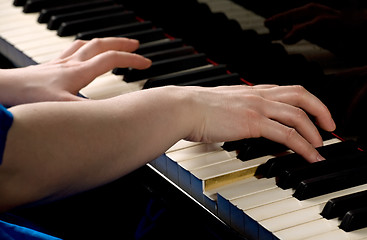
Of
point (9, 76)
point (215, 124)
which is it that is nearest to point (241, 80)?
point (215, 124)

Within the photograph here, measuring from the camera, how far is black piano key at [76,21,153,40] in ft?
6.92

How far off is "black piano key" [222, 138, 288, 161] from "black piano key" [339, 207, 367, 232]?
0.97 ft

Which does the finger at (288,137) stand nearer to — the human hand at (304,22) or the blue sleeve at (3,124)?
the human hand at (304,22)

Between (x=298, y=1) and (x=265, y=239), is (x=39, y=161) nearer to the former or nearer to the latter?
(x=265, y=239)

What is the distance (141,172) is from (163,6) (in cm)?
61

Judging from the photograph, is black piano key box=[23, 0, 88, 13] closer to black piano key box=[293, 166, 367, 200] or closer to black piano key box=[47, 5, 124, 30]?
black piano key box=[47, 5, 124, 30]

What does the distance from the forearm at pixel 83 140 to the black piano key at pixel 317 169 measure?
0.71ft

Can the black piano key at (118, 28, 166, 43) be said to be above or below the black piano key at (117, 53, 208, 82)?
above

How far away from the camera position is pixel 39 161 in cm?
115

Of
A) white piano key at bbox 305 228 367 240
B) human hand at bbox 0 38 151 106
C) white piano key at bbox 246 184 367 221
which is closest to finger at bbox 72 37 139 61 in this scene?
human hand at bbox 0 38 151 106

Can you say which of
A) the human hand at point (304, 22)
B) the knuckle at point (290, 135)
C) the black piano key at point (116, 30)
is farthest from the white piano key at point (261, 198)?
the black piano key at point (116, 30)

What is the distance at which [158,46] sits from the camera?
202 cm

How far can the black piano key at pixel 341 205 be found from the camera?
120 centimetres

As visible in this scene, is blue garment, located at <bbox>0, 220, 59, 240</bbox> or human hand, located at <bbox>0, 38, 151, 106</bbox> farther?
human hand, located at <bbox>0, 38, 151, 106</bbox>
